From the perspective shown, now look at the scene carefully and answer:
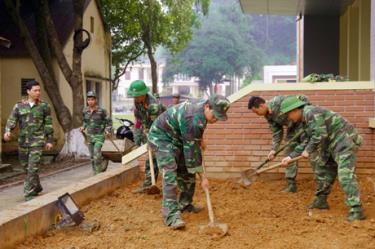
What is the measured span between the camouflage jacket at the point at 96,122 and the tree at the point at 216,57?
5899 centimetres

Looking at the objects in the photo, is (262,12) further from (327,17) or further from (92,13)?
(92,13)

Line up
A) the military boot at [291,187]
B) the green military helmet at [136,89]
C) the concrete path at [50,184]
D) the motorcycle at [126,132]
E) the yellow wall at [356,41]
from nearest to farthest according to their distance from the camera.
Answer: the green military helmet at [136,89]
the military boot at [291,187]
the concrete path at [50,184]
the yellow wall at [356,41]
the motorcycle at [126,132]

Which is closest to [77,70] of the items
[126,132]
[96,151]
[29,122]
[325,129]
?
[126,132]

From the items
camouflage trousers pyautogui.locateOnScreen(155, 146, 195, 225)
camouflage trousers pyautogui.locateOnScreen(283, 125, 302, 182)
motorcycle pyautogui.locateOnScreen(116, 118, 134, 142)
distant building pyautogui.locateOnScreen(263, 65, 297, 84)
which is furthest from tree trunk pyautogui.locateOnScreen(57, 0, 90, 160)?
distant building pyautogui.locateOnScreen(263, 65, 297, 84)

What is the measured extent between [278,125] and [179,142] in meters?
1.94

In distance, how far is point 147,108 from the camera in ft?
23.6

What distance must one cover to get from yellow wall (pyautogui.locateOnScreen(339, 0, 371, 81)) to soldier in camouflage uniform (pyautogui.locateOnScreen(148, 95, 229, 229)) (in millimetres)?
6448

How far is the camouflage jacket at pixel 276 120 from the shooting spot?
21.9 ft

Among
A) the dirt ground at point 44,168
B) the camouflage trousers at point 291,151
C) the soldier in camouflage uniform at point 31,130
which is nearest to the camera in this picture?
the camouflage trousers at point 291,151

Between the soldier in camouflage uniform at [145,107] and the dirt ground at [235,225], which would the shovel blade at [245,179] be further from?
the soldier in camouflage uniform at [145,107]

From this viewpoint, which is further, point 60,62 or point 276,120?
point 60,62

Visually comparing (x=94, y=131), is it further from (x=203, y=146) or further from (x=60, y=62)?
(x=60, y=62)

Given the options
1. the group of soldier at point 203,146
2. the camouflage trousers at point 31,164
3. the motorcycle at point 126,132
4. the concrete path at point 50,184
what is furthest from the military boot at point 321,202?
the motorcycle at point 126,132

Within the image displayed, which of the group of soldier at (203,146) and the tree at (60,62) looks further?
the tree at (60,62)
